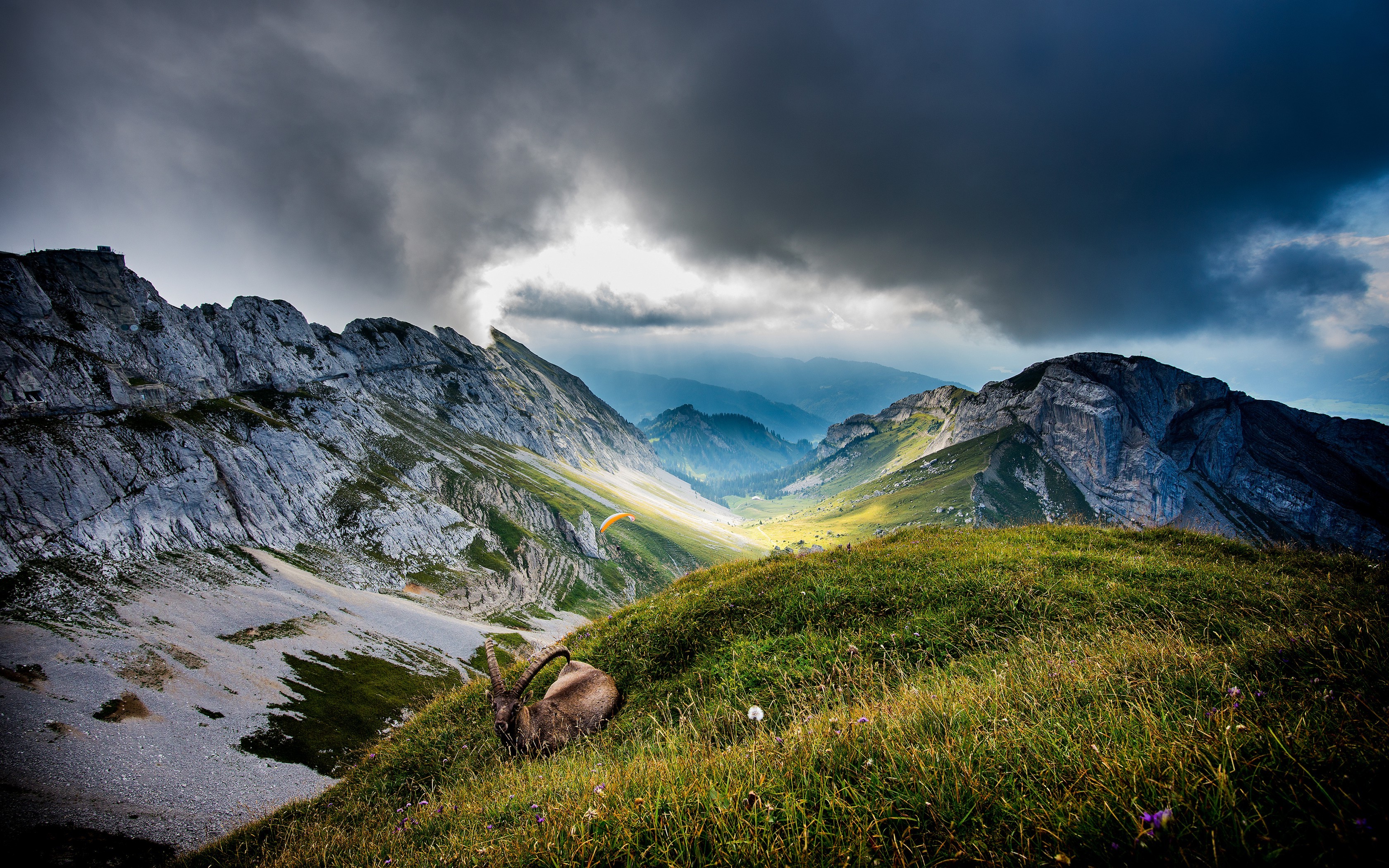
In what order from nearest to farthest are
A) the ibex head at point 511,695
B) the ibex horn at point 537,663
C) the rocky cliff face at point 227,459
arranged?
the ibex head at point 511,695
the ibex horn at point 537,663
the rocky cliff face at point 227,459

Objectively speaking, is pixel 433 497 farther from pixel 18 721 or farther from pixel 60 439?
pixel 18 721

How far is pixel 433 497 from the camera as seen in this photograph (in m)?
128

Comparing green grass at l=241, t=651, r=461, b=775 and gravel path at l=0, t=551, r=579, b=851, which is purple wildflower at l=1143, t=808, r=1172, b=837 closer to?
gravel path at l=0, t=551, r=579, b=851

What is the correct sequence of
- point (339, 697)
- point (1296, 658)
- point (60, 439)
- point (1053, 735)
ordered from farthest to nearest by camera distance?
point (60, 439)
point (339, 697)
point (1296, 658)
point (1053, 735)

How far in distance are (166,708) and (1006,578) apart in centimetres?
7303

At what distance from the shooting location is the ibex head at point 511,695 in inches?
355

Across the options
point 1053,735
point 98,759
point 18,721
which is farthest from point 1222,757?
point 18,721

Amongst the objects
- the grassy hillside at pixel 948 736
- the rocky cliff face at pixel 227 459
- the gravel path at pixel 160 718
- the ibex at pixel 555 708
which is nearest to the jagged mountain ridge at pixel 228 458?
the rocky cliff face at pixel 227 459

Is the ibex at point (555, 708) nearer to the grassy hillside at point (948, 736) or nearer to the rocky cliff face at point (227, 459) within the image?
the grassy hillside at point (948, 736)

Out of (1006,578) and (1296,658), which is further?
(1006,578)

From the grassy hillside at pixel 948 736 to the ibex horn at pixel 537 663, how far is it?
614 millimetres

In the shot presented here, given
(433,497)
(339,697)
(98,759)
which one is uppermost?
(433,497)

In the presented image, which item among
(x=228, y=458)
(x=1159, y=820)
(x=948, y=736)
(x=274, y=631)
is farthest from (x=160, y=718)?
(x=1159, y=820)

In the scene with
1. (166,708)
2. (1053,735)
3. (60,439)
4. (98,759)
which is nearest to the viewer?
(1053,735)
